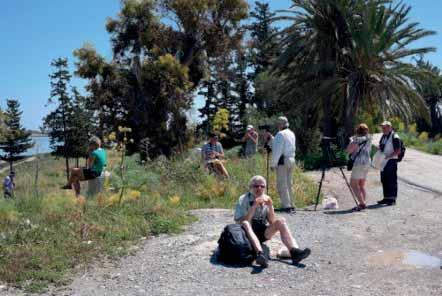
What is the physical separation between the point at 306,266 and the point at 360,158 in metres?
4.32

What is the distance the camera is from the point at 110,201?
8617mm

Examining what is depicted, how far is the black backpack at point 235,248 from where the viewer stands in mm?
6406

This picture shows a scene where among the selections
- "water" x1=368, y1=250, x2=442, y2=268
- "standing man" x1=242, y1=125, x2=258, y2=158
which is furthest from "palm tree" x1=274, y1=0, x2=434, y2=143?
"water" x1=368, y1=250, x2=442, y2=268

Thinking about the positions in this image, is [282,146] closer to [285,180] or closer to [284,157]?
[284,157]

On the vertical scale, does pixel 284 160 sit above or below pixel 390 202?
above

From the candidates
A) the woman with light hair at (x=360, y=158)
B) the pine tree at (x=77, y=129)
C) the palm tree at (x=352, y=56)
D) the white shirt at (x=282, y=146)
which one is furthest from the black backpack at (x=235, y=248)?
the pine tree at (x=77, y=129)

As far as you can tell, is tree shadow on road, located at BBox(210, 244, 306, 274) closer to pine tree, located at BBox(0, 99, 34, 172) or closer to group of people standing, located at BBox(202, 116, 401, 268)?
group of people standing, located at BBox(202, 116, 401, 268)

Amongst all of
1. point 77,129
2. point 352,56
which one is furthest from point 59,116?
point 352,56

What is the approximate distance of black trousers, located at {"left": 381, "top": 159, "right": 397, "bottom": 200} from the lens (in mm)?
10828

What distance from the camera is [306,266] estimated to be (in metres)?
6.51

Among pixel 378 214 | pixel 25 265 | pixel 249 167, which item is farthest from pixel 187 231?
pixel 249 167

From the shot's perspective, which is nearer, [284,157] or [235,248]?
[235,248]

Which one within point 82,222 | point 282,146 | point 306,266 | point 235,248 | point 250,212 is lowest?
point 306,266

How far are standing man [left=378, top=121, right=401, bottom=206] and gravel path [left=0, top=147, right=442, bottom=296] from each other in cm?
156
